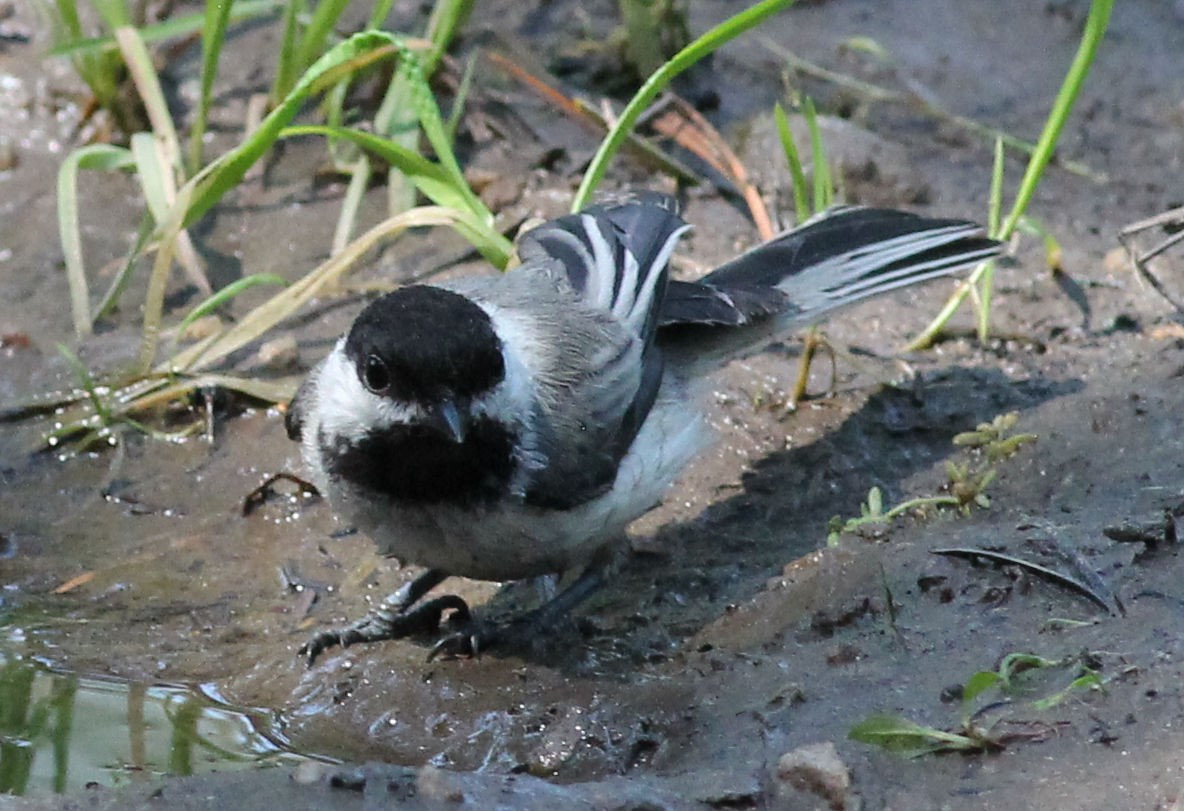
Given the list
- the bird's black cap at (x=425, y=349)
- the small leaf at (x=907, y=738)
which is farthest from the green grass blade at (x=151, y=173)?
the small leaf at (x=907, y=738)

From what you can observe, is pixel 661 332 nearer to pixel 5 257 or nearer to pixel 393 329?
pixel 393 329

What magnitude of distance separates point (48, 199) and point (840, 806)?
5372 millimetres

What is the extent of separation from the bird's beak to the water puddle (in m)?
1.00

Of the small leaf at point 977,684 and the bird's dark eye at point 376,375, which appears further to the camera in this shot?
the bird's dark eye at point 376,375

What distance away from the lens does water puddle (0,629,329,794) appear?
13.4ft

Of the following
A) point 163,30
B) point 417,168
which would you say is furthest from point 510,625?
point 163,30

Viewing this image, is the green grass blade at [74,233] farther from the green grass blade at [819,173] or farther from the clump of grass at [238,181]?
the green grass blade at [819,173]

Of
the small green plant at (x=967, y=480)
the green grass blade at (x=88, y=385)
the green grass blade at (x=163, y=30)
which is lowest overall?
the small green plant at (x=967, y=480)

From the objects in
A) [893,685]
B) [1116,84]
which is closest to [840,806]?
[893,685]

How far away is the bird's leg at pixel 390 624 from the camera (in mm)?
4773

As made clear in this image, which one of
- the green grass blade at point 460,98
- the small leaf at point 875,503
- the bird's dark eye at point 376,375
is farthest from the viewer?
the green grass blade at point 460,98

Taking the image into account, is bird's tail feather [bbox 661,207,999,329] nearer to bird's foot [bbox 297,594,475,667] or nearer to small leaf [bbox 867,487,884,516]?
small leaf [bbox 867,487,884,516]

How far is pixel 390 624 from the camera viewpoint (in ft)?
15.8

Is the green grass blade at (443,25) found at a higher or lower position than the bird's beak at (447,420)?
higher
